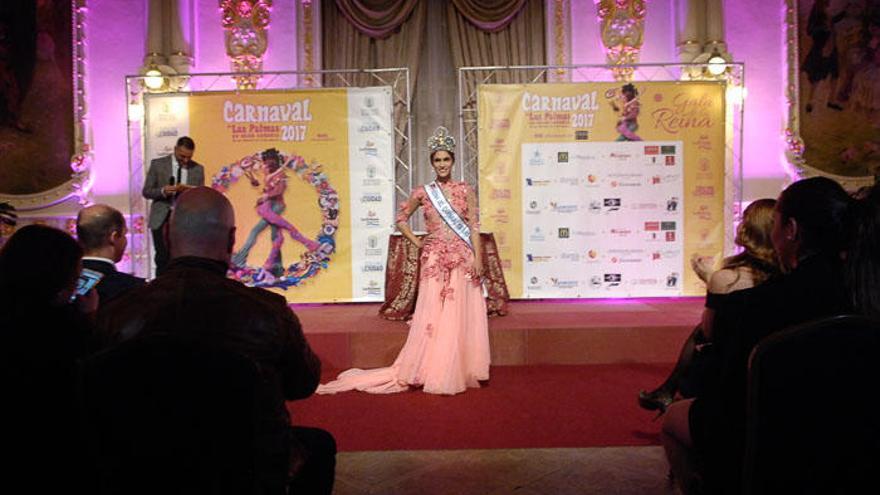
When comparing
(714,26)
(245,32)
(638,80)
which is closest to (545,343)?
(638,80)

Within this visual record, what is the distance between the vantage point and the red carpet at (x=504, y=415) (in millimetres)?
3318

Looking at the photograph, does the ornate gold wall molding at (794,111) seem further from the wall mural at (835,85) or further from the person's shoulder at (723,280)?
the person's shoulder at (723,280)

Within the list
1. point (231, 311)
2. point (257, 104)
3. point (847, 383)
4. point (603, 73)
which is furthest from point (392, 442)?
point (603, 73)

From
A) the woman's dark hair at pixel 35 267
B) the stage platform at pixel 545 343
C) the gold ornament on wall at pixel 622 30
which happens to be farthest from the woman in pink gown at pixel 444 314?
the gold ornament on wall at pixel 622 30

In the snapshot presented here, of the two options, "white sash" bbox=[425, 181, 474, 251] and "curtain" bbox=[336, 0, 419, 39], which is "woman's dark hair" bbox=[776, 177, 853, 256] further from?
"curtain" bbox=[336, 0, 419, 39]

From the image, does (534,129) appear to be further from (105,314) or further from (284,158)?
(105,314)

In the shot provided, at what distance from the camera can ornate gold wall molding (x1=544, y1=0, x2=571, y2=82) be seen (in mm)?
7594

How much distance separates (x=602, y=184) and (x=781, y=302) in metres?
5.11

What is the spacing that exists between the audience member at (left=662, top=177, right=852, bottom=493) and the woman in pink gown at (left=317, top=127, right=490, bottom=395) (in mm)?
2543

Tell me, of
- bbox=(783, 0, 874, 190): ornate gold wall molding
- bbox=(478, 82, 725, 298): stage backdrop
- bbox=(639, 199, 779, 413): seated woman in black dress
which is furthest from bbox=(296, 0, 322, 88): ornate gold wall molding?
bbox=(639, 199, 779, 413): seated woman in black dress

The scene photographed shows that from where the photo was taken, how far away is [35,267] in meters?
1.73

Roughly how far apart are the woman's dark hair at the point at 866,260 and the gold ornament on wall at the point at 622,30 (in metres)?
6.20

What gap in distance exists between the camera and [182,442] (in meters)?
1.37

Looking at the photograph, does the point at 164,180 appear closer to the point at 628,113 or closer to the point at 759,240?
the point at 628,113
